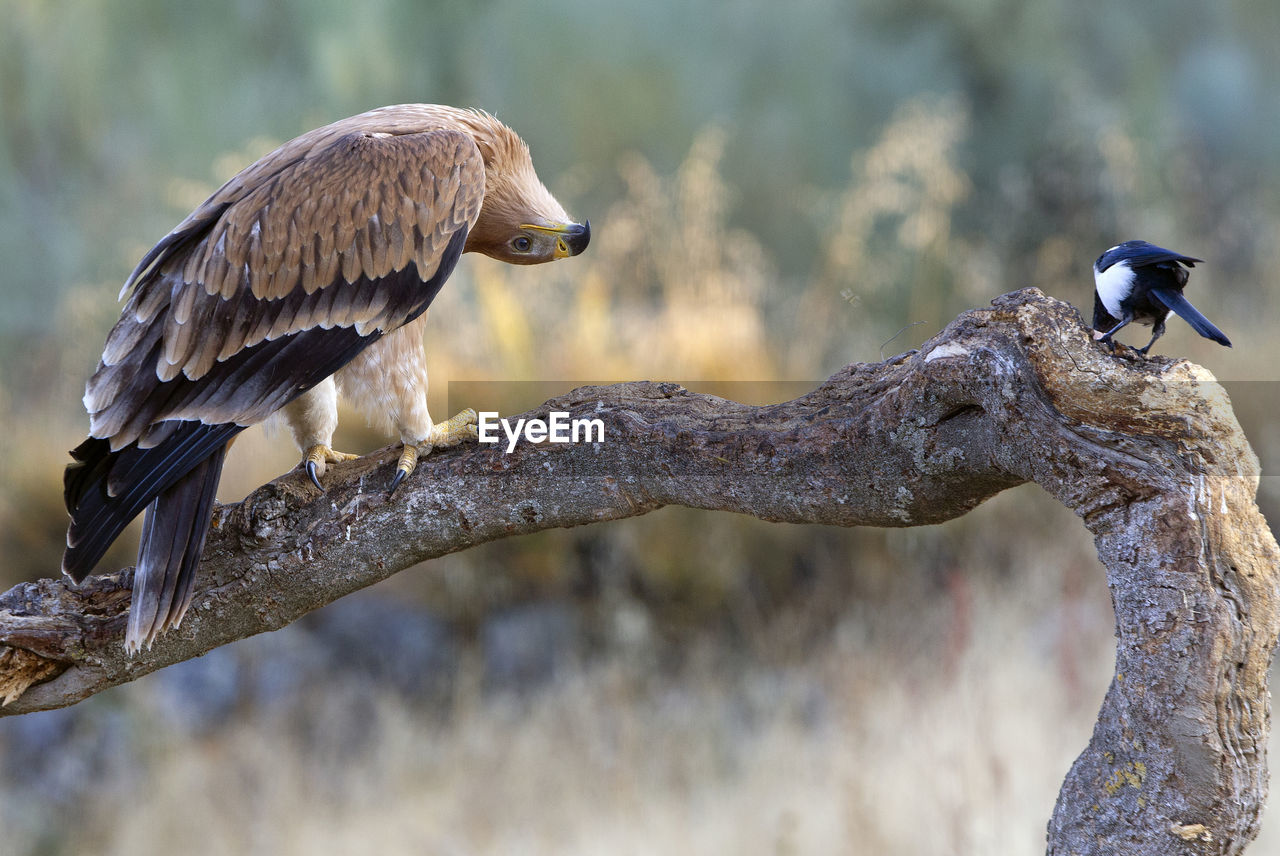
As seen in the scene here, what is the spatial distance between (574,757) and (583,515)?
9.10 ft

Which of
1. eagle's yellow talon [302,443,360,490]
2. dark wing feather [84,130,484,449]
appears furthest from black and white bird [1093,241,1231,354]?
eagle's yellow talon [302,443,360,490]

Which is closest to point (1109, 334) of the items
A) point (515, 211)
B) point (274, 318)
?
point (515, 211)

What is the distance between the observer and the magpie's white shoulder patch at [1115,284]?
4.90ft

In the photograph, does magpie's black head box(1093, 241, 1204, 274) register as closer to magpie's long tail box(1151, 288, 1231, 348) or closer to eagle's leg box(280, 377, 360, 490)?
magpie's long tail box(1151, 288, 1231, 348)

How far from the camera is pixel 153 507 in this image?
71.5 inches

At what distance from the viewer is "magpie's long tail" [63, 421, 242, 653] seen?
178 cm

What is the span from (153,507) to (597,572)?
297cm

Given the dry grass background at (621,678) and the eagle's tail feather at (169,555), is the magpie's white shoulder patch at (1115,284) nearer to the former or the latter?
the eagle's tail feather at (169,555)

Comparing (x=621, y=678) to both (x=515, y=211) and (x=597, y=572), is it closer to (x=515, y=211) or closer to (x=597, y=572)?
(x=597, y=572)

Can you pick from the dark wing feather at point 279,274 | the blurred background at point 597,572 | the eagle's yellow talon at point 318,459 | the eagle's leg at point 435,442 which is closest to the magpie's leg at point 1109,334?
the eagle's leg at point 435,442

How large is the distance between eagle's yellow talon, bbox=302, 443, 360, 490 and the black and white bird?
135 cm

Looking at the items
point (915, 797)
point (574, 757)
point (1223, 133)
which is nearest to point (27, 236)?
point (574, 757)

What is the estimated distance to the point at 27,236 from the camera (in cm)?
609

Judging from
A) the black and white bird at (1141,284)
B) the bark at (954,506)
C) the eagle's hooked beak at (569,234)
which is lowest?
the bark at (954,506)
